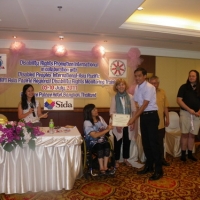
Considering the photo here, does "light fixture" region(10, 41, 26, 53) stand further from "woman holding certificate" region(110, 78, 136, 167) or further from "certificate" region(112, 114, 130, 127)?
"certificate" region(112, 114, 130, 127)

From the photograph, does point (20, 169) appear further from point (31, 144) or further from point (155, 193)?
point (155, 193)

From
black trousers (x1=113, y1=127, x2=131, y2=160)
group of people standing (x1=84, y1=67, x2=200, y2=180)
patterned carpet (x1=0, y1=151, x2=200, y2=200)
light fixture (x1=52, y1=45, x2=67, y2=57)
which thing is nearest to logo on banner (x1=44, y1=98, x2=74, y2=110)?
light fixture (x1=52, y1=45, x2=67, y2=57)

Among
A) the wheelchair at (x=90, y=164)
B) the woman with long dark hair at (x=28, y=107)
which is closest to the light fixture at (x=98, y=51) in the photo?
the woman with long dark hair at (x=28, y=107)

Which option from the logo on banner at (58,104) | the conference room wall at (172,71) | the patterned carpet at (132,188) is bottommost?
the patterned carpet at (132,188)

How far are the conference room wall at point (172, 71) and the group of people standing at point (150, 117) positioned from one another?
1591mm

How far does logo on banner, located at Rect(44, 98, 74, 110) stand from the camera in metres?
4.96

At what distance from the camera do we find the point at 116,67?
511 cm

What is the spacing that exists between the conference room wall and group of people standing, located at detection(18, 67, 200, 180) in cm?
159

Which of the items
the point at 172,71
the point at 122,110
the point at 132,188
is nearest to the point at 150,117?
the point at 122,110

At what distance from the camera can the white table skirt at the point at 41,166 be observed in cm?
263

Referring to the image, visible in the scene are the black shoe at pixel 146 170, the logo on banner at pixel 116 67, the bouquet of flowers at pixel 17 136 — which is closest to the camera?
the bouquet of flowers at pixel 17 136

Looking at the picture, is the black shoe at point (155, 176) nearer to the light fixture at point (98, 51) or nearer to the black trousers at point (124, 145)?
the black trousers at point (124, 145)

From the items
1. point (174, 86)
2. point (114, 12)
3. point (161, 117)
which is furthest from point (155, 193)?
point (174, 86)

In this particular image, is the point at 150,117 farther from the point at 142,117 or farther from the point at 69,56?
the point at 69,56
